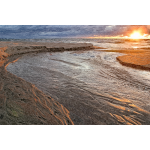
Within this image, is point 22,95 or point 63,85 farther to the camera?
point 63,85

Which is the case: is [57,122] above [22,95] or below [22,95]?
below

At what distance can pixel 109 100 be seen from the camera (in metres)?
2.78

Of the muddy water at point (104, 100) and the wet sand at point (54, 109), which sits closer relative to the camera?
the wet sand at point (54, 109)

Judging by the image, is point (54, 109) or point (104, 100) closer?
point (54, 109)

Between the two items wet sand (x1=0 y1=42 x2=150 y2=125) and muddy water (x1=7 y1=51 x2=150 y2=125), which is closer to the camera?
wet sand (x1=0 y1=42 x2=150 y2=125)
